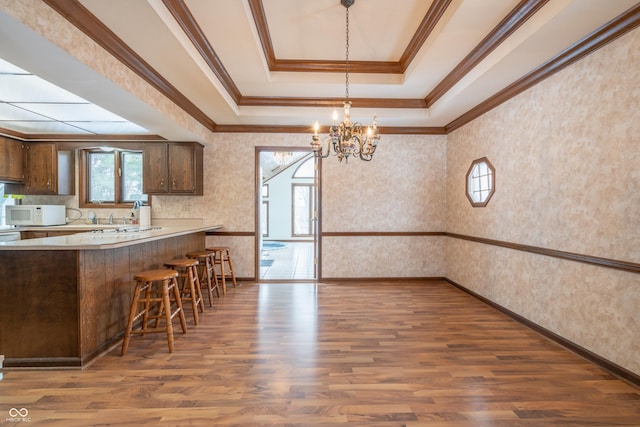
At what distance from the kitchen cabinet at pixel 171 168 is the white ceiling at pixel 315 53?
359mm

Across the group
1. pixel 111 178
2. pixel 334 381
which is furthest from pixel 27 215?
pixel 334 381

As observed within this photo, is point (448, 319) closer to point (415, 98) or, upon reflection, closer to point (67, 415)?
point (415, 98)

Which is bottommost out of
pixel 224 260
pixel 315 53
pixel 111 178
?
pixel 224 260

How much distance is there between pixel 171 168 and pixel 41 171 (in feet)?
7.65

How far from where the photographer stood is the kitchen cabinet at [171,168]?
4695 millimetres

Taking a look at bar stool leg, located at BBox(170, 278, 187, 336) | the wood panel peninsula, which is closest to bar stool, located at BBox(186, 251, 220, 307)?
bar stool leg, located at BBox(170, 278, 187, 336)

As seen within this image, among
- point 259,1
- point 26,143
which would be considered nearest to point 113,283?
point 259,1

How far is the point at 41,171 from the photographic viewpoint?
496 cm

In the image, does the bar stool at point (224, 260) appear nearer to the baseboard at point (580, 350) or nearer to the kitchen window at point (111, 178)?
the kitchen window at point (111, 178)

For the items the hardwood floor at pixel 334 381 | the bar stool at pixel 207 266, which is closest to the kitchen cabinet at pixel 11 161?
the bar stool at pixel 207 266

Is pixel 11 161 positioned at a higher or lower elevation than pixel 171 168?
higher

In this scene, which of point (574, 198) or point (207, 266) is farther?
point (207, 266)

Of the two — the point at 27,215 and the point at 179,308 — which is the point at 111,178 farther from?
the point at 179,308

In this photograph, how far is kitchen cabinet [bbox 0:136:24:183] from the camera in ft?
15.1
